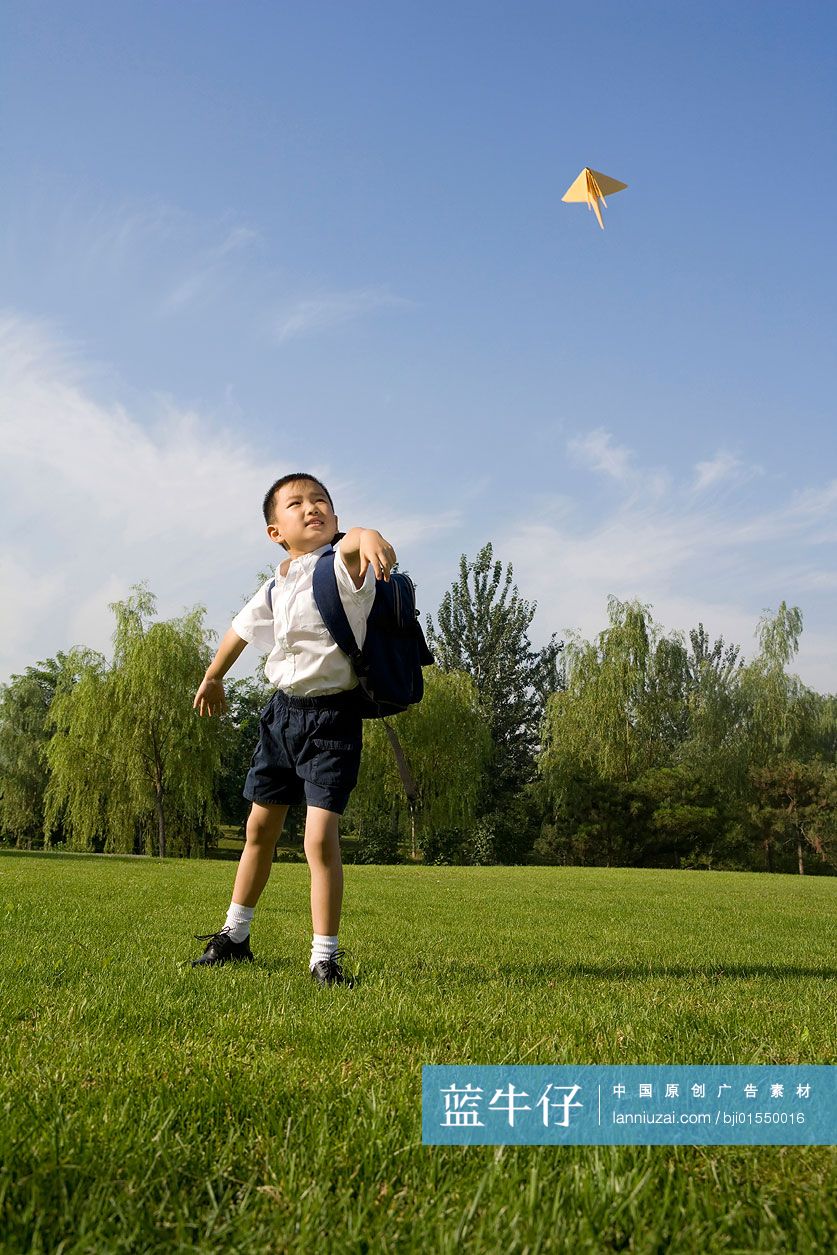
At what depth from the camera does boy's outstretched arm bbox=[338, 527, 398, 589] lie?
3.20 m

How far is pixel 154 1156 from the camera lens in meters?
1.48

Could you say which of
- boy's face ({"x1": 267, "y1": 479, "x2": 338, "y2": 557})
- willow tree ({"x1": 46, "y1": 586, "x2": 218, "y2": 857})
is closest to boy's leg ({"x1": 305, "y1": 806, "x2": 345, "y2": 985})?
boy's face ({"x1": 267, "y1": 479, "x2": 338, "y2": 557})

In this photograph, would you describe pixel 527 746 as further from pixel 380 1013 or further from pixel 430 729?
pixel 380 1013

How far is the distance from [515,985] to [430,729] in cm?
2672

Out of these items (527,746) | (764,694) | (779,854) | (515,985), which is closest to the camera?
(515,985)

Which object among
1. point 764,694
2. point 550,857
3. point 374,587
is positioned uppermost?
point 764,694

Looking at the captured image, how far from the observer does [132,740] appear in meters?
25.3

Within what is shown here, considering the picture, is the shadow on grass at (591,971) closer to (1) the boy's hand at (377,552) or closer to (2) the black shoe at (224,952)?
(2) the black shoe at (224,952)

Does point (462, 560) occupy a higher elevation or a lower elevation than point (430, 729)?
higher

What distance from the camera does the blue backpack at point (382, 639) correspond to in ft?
12.1

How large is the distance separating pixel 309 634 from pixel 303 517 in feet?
2.02

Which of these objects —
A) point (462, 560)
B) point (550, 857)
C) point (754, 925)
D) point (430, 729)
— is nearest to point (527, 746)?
point (462, 560)

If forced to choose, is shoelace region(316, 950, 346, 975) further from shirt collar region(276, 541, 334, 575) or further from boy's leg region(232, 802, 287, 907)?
shirt collar region(276, 541, 334, 575)

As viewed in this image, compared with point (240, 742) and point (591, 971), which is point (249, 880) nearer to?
point (591, 971)
